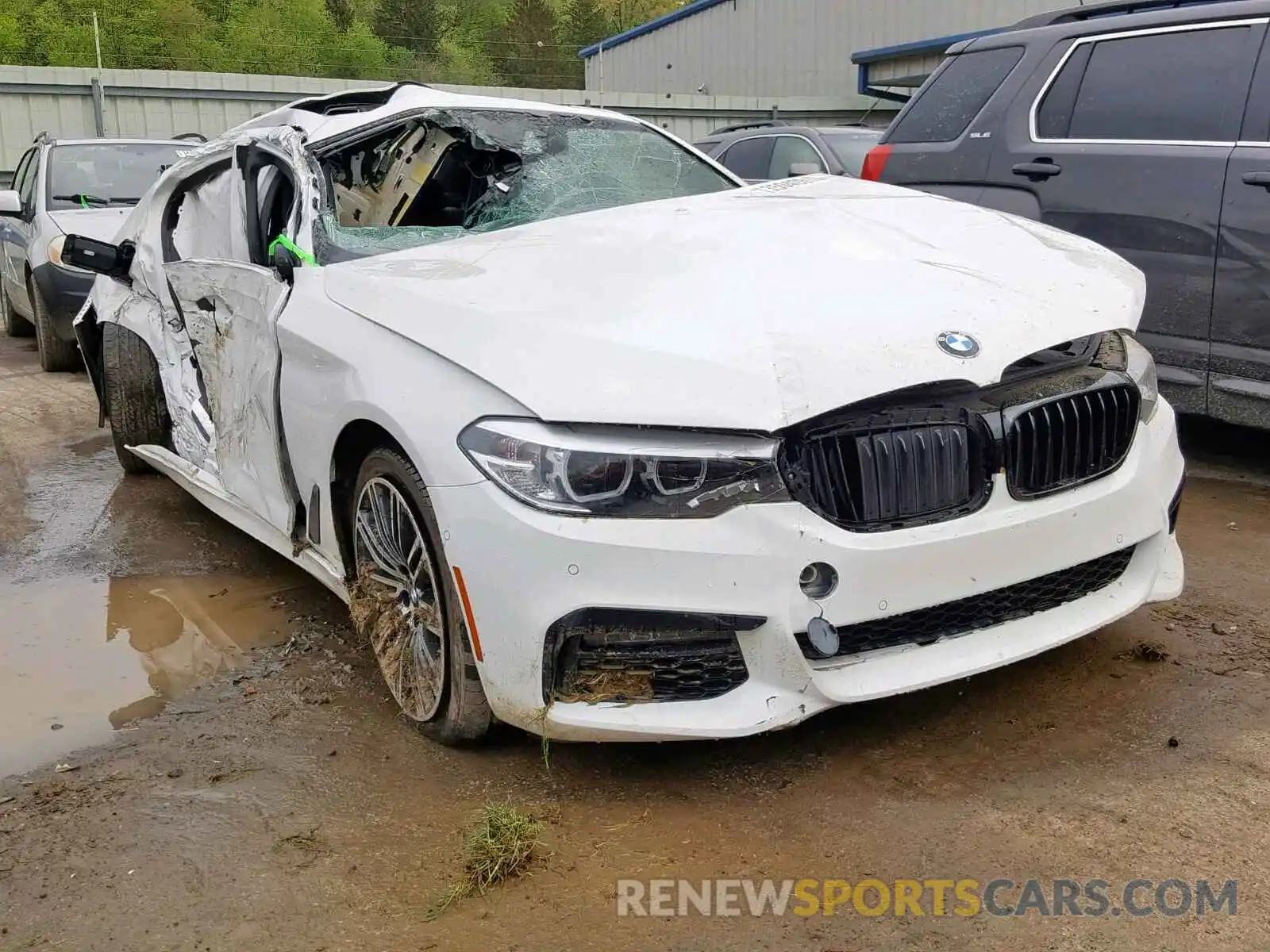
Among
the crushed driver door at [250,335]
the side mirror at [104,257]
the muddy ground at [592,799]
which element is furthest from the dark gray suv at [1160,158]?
the side mirror at [104,257]

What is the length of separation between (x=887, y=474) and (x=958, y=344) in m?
0.36

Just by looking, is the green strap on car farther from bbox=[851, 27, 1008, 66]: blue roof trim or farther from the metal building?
bbox=[851, 27, 1008, 66]: blue roof trim

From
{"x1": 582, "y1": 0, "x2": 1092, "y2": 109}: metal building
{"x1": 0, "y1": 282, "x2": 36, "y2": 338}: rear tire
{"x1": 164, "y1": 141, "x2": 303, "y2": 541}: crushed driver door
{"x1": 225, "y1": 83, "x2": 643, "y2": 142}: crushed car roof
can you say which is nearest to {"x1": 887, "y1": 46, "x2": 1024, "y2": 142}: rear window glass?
{"x1": 225, "y1": 83, "x2": 643, "y2": 142}: crushed car roof

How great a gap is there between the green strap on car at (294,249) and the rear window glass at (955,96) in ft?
11.0

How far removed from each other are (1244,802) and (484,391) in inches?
73.6

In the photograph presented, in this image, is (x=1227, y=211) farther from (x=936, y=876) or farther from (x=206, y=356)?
(x=206, y=356)

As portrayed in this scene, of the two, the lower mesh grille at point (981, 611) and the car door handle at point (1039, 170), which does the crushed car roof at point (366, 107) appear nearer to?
the car door handle at point (1039, 170)

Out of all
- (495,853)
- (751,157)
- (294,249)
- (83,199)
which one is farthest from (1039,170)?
(83,199)

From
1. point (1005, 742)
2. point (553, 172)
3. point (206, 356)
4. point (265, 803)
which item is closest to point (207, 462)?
point (206, 356)

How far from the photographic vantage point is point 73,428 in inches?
278

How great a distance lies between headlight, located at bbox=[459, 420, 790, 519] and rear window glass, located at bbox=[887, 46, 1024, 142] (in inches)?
146

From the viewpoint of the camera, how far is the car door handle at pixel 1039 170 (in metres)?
5.12

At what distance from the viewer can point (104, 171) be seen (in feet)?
30.6

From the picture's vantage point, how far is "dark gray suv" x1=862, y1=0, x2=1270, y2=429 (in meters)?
4.57
